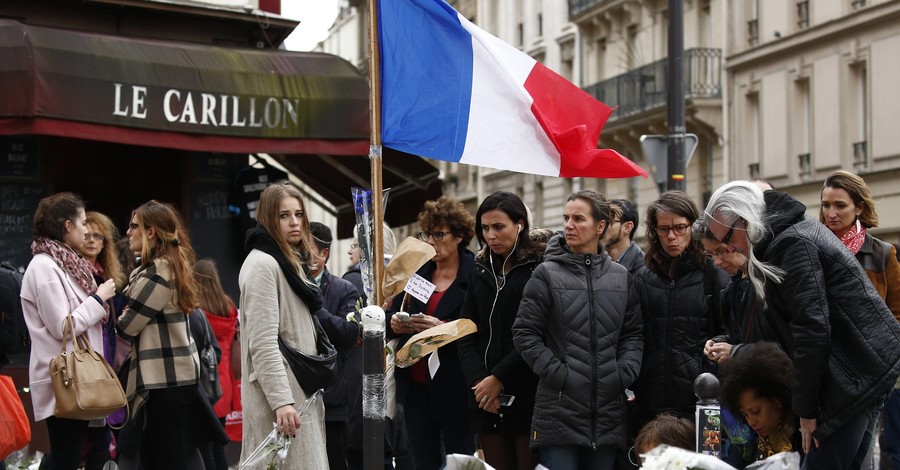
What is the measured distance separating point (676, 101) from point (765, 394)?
904 centimetres

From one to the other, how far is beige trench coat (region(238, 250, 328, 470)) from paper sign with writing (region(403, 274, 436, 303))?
3.67ft

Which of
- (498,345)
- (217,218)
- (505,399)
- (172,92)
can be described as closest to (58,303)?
(498,345)

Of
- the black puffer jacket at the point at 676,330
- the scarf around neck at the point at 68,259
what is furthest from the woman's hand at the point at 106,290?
the black puffer jacket at the point at 676,330

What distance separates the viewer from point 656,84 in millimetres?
37719

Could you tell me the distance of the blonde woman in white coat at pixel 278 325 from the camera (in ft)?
23.1

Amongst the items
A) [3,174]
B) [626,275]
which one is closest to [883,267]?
[626,275]

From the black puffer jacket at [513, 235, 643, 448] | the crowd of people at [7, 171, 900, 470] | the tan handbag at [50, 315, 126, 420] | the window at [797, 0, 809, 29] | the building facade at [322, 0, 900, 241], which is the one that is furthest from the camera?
the window at [797, 0, 809, 29]

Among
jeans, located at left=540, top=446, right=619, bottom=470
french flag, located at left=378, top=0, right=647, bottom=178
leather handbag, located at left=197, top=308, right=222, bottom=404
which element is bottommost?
jeans, located at left=540, top=446, right=619, bottom=470

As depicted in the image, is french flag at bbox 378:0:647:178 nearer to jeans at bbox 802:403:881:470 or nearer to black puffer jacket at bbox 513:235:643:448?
black puffer jacket at bbox 513:235:643:448

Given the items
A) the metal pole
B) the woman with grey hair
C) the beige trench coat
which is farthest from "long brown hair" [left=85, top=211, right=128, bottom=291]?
the metal pole

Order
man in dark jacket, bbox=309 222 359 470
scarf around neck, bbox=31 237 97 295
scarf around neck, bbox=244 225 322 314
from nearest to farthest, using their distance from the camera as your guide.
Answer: scarf around neck, bbox=244 225 322 314
man in dark jacket, bbox=309 222 359 470
scarf around neck, bbox=31 237 97 295

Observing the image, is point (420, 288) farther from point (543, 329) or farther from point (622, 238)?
point (622, 238)

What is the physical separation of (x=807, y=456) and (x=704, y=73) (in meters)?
31.0

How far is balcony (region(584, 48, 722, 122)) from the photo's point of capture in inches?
1420
